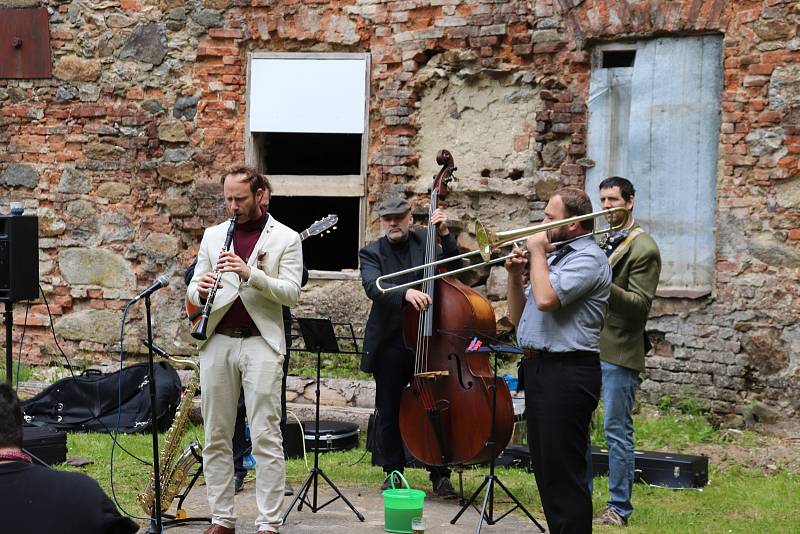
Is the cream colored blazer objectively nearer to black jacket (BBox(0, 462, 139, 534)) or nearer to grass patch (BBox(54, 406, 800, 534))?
grass patch (BBox(54, 406, 800, 534))

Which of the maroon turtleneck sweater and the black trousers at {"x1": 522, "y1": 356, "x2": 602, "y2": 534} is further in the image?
the maroon turtleneck sweater

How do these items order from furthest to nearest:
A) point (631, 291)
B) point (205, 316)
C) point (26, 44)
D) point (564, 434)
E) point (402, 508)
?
point (26, 44) < point (631, 291) < point (402, 508) < point (205, 316) < point (564, 434)

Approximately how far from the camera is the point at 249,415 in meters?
5.15

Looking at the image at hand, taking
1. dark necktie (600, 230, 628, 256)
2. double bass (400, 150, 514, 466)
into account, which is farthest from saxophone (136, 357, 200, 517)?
dark necktie (600, 230, 628, 256)

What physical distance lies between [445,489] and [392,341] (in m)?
0.98

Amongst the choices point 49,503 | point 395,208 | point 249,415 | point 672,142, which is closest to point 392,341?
point 395,208

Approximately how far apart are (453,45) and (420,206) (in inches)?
56.4

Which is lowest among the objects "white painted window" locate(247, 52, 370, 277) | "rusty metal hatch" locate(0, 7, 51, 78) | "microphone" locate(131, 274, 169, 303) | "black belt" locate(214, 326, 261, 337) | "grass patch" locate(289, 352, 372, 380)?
"grass patch" locate(289, 352, 372, 380)

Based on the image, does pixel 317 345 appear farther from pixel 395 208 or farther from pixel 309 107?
pixel 309 107

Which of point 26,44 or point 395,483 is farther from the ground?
point 26,44

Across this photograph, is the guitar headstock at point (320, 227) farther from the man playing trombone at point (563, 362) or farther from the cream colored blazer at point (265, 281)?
the man playing trombone at point (563, 362)

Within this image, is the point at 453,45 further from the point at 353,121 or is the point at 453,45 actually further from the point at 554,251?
the point at 554,251

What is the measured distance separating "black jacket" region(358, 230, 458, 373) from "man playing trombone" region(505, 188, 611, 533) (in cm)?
175

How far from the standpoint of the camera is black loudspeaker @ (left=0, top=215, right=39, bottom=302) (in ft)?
21.5
